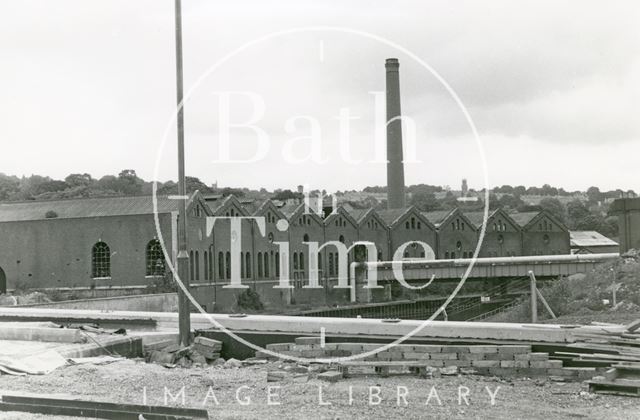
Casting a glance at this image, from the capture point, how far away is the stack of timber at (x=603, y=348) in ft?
39.0

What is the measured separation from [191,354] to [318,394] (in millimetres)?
4995

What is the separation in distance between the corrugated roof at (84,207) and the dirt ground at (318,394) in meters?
34.3

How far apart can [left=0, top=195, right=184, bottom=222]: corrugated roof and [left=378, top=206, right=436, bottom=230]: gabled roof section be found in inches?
968

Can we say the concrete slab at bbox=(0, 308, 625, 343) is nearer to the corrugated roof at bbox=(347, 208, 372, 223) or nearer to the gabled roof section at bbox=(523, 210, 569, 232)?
the corrugated roof at bbox=(347, 208, 372, 223)

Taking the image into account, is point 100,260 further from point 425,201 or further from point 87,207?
point 425,201

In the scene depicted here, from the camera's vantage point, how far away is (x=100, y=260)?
48594mm

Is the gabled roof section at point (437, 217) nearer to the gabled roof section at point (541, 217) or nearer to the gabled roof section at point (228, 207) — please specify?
the gabled roof section at point (541, 217)

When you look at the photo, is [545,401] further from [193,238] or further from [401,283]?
[401,283]

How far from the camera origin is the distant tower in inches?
2672

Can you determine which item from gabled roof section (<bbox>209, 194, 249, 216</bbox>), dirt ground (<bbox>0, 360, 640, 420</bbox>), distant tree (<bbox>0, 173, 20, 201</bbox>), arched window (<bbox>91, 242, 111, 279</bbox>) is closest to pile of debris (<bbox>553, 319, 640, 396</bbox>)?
dirt ground (<bbox>0, 360, 640, 420</bbox>)

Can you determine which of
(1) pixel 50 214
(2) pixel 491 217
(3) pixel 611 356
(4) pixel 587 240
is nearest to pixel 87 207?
(1) pixel 50 214

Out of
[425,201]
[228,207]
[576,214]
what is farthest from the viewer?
[425,201]

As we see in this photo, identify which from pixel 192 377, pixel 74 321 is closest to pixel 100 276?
pixel 74 321

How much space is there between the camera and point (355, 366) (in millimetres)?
12320
